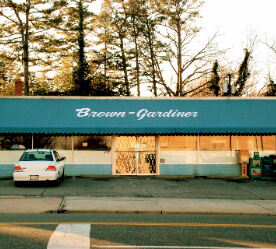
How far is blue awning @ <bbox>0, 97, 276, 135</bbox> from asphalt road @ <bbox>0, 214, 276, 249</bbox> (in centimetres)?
861

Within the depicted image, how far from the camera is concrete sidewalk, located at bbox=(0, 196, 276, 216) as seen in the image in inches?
434

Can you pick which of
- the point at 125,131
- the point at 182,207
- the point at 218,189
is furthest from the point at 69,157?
the point at 182,207

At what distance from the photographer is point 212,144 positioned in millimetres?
20375

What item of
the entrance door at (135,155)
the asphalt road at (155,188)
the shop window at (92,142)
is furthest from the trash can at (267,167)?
the shop window at (92,142)

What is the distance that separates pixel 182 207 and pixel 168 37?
25.8m

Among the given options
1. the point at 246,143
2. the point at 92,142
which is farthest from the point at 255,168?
the point at 92,142

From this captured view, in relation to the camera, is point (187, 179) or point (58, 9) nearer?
point (187, 179)

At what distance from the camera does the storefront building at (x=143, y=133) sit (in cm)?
1895

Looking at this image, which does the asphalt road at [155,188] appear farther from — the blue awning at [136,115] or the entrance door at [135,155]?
the blue awning at [136,115]

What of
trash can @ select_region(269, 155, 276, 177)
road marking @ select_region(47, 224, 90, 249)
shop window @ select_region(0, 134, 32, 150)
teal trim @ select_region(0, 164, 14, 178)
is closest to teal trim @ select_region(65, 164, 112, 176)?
shop window @ select_region(0, 134, 32, 150)

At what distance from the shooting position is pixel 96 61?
38.7 meters

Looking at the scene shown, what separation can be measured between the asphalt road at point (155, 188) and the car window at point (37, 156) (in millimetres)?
1150

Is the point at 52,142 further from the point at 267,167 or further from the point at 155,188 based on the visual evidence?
the point at 267,167

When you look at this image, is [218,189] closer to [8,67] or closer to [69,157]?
[69,157]
